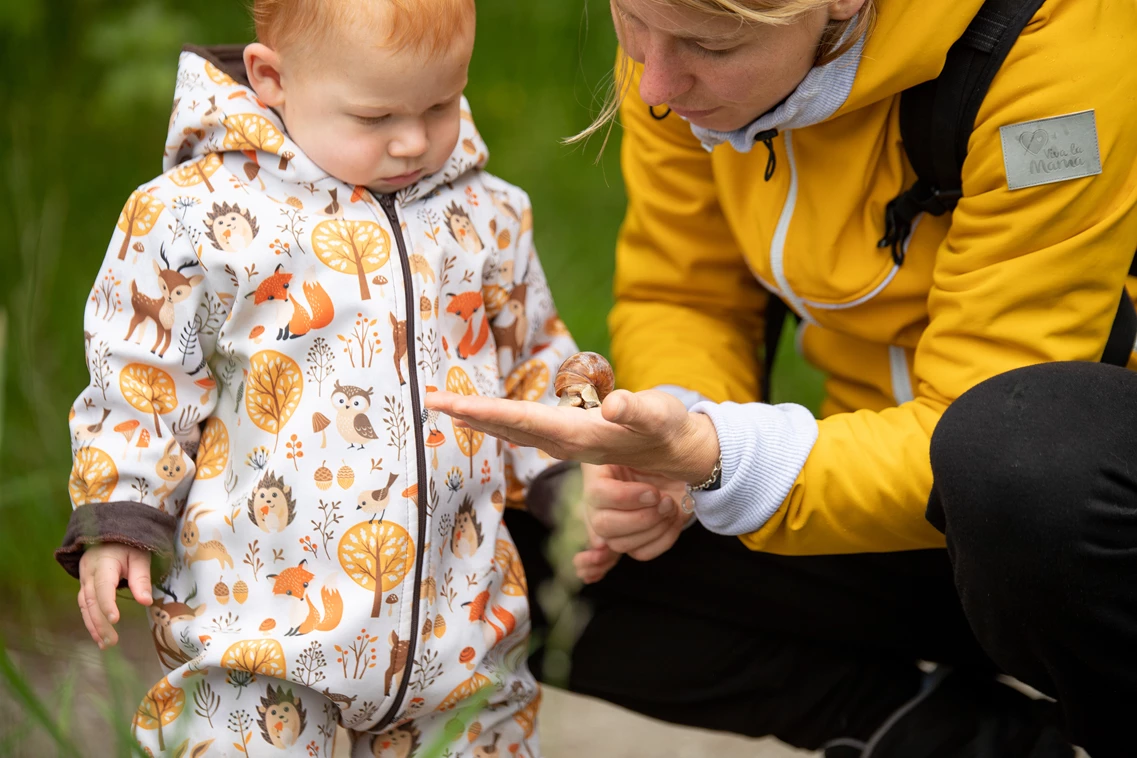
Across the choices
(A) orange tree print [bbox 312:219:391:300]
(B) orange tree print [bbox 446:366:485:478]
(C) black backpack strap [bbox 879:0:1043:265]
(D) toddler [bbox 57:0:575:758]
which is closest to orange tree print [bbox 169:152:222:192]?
(D) toddler [bbox 57:0:575:758]

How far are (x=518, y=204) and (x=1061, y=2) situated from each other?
2.41 feet

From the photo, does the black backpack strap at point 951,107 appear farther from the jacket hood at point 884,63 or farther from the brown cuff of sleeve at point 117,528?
the brown cuff of sleeve at point 117,528

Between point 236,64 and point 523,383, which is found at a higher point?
point 236,64

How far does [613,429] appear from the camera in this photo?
1.40m

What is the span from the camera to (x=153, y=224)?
58.1 inches

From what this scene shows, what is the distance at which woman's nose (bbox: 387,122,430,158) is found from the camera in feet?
4.95

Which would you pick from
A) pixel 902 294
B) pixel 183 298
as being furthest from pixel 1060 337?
pixel 183 298

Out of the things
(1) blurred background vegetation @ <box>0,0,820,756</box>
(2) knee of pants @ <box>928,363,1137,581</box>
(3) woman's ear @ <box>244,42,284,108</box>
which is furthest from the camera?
(1) blurred background vegetation @ <box>0,0,820,756</box>

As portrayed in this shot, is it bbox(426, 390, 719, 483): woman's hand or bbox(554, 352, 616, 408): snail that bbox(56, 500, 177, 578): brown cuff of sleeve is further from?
bbox(554, 352, 616, 408): snail

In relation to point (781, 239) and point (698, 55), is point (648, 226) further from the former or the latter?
point (698, 55)

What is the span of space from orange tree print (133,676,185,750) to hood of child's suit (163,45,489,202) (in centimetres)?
63

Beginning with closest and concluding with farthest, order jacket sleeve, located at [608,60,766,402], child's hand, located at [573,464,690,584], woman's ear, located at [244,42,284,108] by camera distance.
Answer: woman's ear, located at [244,42,284,108] → child's hand, located at [573,464,690,584] → jacket sleeve, located at [608,60,766,402]

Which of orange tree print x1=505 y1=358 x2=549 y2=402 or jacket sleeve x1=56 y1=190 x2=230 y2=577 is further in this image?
orange tree print x1=505 y1=358 x2=549 y2=402

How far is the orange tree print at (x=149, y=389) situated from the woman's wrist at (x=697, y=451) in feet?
2.00
